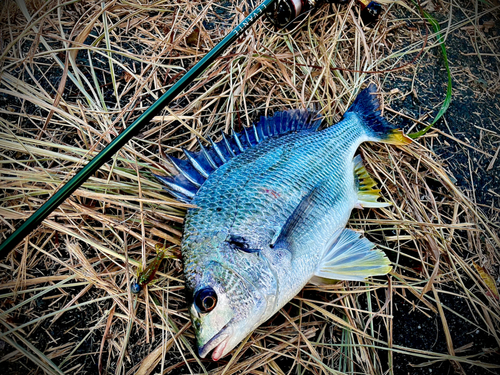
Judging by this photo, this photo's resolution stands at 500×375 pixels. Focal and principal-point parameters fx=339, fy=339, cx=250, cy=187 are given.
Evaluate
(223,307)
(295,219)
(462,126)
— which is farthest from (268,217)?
(462,126)

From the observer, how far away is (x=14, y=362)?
5.90 ft

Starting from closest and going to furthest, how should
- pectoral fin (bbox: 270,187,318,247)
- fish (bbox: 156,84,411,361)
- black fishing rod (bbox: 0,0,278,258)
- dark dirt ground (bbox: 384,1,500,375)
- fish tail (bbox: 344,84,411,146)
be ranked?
1. black fishing rod (bbox: 0,0,278,258)
2. fish (bbox: 156,84,411,361)
3. pectoral fin (bbox: 270,187,318,247)
4. dark dirt ground (bbox: 384,1,500,375)
5. fish tail (bbox: 344,84,411,146)

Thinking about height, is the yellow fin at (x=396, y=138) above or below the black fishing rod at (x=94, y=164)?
below

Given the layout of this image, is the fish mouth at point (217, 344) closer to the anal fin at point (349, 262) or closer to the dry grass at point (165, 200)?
the dry grass at point (165, 200)

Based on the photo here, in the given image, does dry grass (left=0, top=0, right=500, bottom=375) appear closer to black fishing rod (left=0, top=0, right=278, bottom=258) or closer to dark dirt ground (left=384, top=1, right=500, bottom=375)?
dark dirt ground (left=384, top=1, right=500, bottom=375)

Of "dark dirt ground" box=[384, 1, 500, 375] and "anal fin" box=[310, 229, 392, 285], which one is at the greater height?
"anal fin" box=[310, 229, 392, 285]

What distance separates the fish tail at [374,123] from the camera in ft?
8.18

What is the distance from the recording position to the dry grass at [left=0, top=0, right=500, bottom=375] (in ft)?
6.31

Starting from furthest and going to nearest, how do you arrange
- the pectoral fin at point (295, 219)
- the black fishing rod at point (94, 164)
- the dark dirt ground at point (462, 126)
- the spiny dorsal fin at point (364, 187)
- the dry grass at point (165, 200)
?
the spiny dorsal fin at point (364, 187)
the dark dirt ground at point (462, 126)
the dry grass at point (165, 200)
the pectoral fin at point (295, 219)
the black fishing rod at point (94, 164)

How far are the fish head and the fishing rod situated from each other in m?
0.74

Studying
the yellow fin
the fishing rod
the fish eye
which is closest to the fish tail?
the yellow fin

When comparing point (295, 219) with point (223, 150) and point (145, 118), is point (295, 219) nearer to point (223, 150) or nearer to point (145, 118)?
point (223, 150)

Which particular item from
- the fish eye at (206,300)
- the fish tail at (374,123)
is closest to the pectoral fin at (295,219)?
the fish eye at (206,300)

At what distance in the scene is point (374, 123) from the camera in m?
2.50
